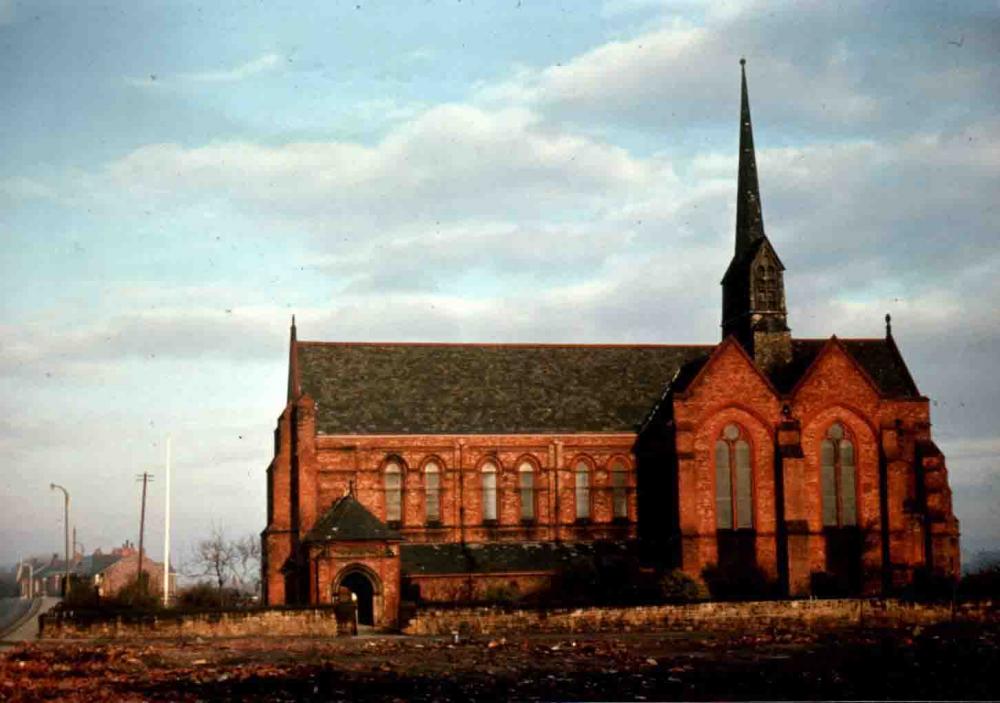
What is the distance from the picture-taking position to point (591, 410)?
5947 cm

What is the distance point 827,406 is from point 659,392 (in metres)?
9.07

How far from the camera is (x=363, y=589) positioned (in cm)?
5144

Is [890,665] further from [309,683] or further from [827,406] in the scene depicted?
[827,406]

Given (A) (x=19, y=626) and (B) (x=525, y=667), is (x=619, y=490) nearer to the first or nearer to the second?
(B) (x=525, y=667)

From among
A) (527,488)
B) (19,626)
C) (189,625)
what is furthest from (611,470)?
(19,626)

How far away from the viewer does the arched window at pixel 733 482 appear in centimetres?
5391

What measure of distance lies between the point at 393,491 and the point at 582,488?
913 cm

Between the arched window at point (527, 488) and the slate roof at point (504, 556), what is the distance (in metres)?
1.68

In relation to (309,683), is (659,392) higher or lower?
higher

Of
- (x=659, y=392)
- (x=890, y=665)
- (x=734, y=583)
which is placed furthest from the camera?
(x=659, y=392)

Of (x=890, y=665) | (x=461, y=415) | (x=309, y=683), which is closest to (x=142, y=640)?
(x=309, y=683)

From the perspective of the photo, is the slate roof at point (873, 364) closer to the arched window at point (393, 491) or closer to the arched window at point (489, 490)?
the arched window at point (489, 490)

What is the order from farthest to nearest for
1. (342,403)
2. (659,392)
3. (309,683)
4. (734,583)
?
(659,392) < (342,403) < (734,583) < (309,683)

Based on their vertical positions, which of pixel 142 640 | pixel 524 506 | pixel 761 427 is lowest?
pixel 142 640
